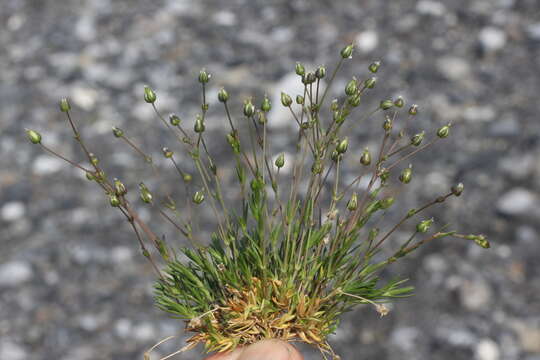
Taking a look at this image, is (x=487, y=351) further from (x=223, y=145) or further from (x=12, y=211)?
(x=12, y=211)

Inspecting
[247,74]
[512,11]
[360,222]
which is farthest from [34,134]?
[512,11]

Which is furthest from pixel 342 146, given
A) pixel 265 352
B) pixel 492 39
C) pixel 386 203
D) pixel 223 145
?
pixel 492 39

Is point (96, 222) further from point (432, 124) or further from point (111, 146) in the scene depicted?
point (432, 124)

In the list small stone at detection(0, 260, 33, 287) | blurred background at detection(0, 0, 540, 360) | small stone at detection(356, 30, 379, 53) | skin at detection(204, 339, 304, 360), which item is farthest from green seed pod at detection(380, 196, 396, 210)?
small stone at detection(356, 30, 379, 53)

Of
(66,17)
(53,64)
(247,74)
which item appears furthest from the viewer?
(66,17)

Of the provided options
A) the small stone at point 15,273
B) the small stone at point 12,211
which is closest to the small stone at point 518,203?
the small stone at point 15,273
